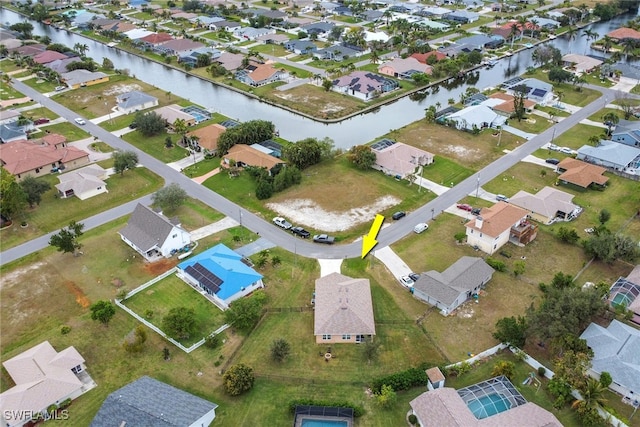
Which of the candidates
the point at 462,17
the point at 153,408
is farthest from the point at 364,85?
the point at 153,408

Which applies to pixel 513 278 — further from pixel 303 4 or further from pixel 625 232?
pixel 303 4

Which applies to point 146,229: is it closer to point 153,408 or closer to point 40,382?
point 40,382

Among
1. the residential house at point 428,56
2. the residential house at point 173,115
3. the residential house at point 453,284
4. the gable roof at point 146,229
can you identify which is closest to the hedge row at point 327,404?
the residential house at point 453,284

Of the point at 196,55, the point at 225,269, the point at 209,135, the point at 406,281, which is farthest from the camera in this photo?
the point at 196,55

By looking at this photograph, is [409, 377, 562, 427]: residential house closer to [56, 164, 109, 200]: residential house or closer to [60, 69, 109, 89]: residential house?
[56, 164, 109, 200]: residential house

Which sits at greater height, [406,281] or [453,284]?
[453,284]
